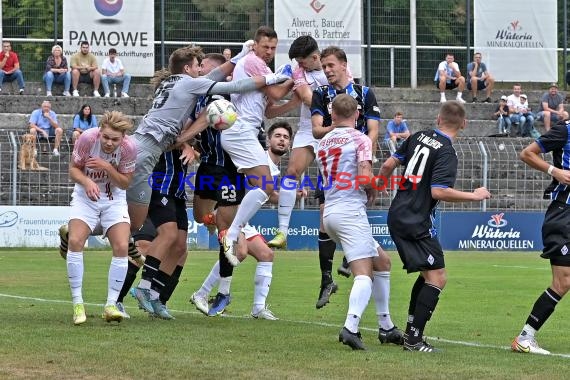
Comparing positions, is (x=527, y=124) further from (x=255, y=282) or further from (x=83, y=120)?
(x=255, y=282)

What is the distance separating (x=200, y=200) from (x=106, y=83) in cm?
2089

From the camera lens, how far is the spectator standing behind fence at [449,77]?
34.9m

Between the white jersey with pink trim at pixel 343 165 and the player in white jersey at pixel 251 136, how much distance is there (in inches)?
91.3

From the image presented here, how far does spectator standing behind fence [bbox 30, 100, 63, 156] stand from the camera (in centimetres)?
2771

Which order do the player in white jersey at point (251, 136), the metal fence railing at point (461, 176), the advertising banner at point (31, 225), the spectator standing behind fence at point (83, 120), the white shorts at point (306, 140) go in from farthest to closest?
the spectator standing behind fence at point (83, 120) → the metal fence railing at point (461, 176) → the advertising banner at point (31, 225) → the white shorts at point (306, 140) → the player in white jersey at point (251, 136)

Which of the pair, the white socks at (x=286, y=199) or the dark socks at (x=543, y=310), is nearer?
the dark socks at (x=543, y=310)

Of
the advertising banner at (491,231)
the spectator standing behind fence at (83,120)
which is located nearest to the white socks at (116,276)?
the spectator standing behind fence at (83,120)

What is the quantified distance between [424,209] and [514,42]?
27.1 meters

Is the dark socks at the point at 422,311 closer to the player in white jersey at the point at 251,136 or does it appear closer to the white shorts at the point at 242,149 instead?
the player in white jersey at the point at 251,136

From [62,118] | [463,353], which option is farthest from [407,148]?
[62,118]

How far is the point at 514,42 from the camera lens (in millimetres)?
35375

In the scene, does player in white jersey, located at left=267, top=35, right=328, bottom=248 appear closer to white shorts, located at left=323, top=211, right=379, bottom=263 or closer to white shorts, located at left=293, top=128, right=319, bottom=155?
white shorts, located at left=293, top=128, right=319, bottom=155

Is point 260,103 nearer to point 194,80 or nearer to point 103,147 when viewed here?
point 194,80

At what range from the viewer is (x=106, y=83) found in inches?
1275
